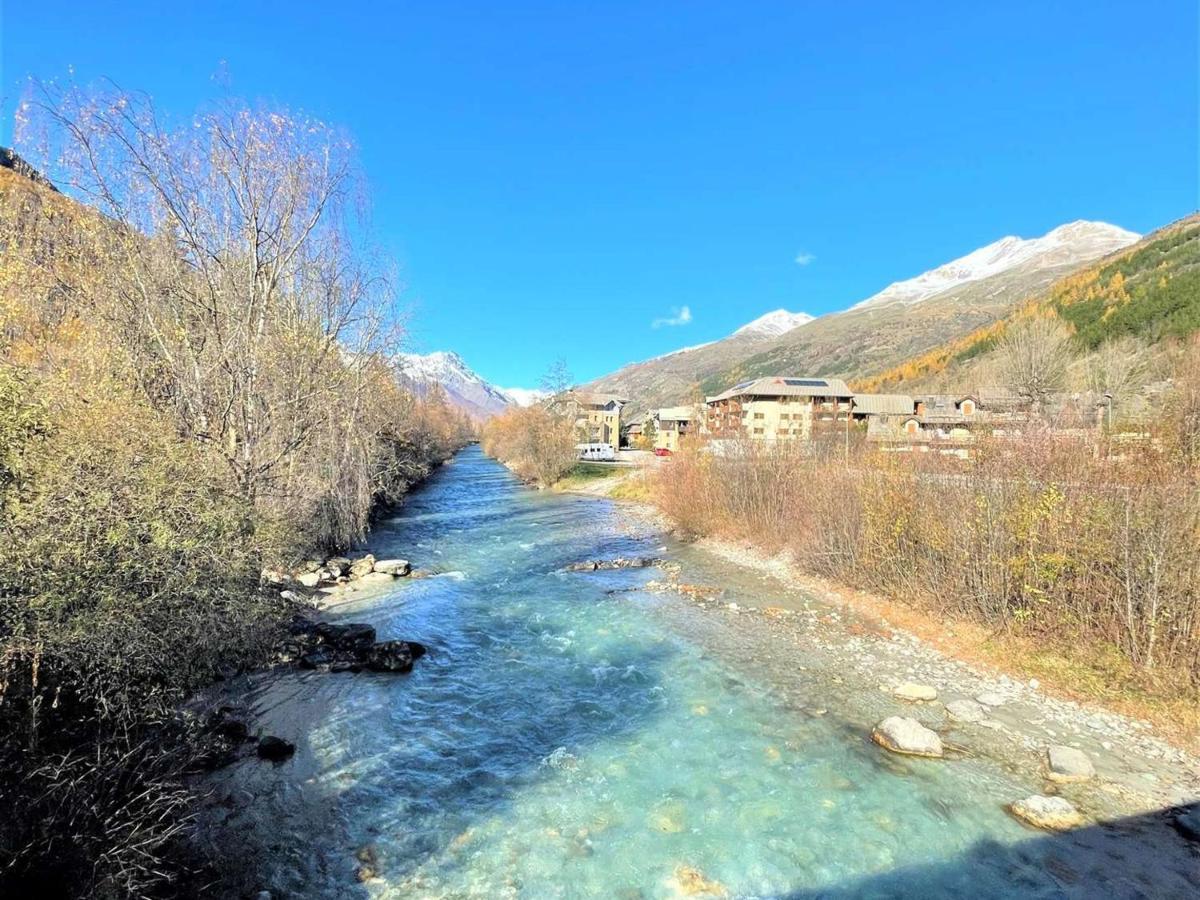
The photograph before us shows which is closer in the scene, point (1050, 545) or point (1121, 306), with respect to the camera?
point (1050, 545)

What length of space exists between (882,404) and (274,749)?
283 feet

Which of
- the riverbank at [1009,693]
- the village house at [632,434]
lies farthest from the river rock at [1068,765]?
the village house at [632,434]

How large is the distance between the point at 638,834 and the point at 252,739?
5.67 m

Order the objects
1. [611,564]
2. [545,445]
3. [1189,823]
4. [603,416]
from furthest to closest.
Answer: [603,416] < [545,445] < [611,564] < [1189,823]

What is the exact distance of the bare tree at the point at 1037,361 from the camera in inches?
1534

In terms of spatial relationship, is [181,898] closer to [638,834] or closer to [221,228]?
[638,834]

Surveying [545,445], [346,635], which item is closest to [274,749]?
[346,635]

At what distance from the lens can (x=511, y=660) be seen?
11336 mm

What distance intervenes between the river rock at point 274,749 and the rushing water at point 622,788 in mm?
196

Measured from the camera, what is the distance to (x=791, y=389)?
8075 centimetres

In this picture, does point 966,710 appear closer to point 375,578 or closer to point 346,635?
point 346,635

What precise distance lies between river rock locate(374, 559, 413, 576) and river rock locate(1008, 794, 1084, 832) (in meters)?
15.9

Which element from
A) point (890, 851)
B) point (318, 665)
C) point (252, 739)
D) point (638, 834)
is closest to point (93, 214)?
point (318, 665)

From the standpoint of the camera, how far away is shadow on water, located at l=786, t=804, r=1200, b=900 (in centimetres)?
541
